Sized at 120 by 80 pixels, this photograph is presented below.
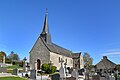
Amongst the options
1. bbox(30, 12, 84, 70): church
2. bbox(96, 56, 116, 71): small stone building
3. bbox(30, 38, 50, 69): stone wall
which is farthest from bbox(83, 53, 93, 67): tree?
bbox(30, 38, 50, 69): stone wall

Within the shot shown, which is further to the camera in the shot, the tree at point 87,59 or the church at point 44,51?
the tree at point 87,59

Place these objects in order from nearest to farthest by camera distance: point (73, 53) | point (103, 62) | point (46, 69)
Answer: point (46, 69) → point (103, 62) → point (73, 53)

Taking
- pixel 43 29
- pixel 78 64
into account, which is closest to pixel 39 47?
pixel 43 29

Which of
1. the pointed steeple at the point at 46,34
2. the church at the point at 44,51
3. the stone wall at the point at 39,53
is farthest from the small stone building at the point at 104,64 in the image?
the stone wall at the point at 39,53

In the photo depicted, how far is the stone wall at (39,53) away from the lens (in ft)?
166

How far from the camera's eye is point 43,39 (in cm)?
5297

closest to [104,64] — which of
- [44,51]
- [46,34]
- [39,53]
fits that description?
[46,34]

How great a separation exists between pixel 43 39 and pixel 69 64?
1714 centimetres

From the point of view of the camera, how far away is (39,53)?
5175 centimetres

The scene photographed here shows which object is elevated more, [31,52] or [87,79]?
[31,52]

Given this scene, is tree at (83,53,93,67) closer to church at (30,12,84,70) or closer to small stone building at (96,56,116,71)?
small stone building at (96,56,116,71)

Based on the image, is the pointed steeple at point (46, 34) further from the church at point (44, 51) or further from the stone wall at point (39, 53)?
the stone wall at point (39, 53)

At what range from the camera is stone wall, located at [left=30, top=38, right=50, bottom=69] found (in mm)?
50737

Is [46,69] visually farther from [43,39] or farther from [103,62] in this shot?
[103,62]
